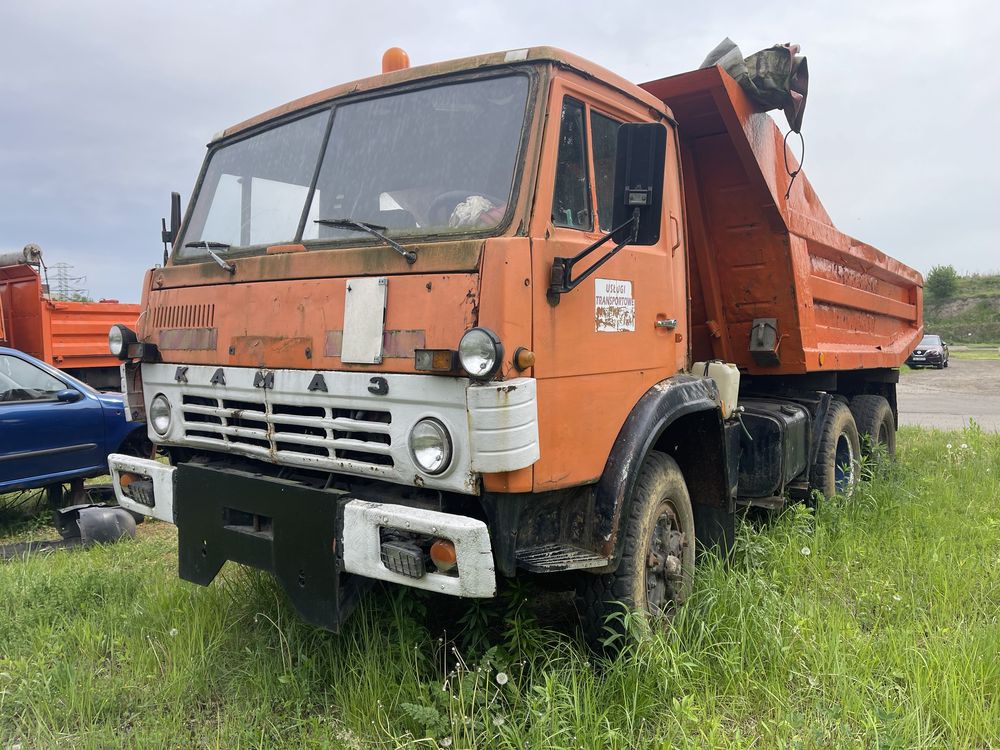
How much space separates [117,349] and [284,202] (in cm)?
108

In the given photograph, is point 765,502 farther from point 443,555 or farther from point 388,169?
point 388,169

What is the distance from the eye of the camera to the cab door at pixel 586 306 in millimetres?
2609

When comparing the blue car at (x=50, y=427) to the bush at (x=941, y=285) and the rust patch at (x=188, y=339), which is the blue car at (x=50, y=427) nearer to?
the rust patch at (x=188, y=339)

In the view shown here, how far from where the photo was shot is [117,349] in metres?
3.50

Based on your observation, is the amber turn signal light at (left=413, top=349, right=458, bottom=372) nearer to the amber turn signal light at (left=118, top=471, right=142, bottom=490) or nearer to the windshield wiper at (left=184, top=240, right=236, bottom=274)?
the windshield wiper at (left=184, top=240, right=236, bottom=274)

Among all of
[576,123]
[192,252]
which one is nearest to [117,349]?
[192,252]

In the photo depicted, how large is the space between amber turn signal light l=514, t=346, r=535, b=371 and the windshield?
0.49m

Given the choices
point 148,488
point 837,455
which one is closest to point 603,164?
point 148,488

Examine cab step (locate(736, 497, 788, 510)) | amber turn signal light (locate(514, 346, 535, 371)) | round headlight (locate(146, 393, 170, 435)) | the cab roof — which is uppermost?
the cab roof

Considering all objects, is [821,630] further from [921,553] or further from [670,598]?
[921,553]

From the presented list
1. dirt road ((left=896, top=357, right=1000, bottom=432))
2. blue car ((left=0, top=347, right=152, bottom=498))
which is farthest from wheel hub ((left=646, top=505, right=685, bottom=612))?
dirt road ((left=896, top=357, right=1000, bottom=432))

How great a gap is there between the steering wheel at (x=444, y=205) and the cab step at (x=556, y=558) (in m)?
1.24

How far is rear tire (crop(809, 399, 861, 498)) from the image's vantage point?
17.9ft

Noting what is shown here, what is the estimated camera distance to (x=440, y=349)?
2436 millimetres
